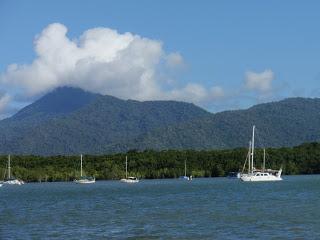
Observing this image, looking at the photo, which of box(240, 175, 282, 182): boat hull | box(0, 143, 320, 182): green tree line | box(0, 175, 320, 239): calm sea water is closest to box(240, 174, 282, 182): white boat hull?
box(240, 175, 282, 182): boat hull

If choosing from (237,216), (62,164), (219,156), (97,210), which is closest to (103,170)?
(62,164)


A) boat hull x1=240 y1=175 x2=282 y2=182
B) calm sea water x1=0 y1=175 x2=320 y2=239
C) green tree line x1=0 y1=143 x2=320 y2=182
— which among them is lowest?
calm sea water x1=0 y1=175 x2=320 y2=239

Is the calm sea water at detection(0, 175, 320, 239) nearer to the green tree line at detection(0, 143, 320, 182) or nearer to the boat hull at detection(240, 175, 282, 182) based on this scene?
the boat hull at detection(240, 175, 282, 182)

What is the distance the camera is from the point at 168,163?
176 metres

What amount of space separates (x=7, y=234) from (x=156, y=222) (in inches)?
350

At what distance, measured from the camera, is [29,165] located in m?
170

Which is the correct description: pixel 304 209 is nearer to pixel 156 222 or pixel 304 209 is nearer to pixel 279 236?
pixel 156 222

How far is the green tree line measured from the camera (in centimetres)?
16488

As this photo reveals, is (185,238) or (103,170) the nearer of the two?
(185,238)

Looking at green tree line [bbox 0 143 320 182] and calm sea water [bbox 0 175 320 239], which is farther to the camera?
green tree line [bbox 0 143 320 182]

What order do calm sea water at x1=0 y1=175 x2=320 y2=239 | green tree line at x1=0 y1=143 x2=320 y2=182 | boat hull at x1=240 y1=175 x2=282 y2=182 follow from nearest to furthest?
calm sea water at x1=0 y1=175 x2=320 y2=239 < boat hull at x1=240 y1=175 x2=282 y2=182 < green tree line at x1=0 y1=143 x2=320 y2=182

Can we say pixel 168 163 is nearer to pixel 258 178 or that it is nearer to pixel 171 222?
pixel 258 178

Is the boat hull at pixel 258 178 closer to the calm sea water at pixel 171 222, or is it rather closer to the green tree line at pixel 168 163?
the green tree line at pixel 168 163

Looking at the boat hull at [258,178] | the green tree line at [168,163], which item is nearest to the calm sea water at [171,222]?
the boat hull at [258,178]
